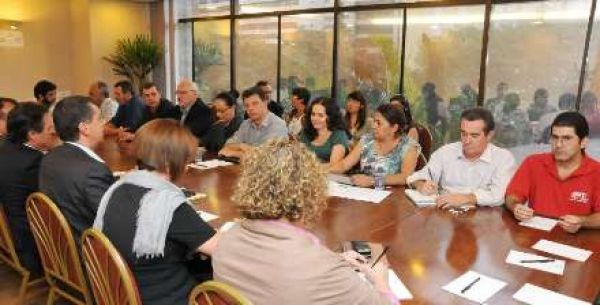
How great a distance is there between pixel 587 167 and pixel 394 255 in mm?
1316

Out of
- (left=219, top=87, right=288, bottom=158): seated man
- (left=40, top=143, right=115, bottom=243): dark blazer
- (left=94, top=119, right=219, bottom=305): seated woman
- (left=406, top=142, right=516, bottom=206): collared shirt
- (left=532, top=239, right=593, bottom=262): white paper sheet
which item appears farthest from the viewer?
(left=219, top=87, right=288, bottom=158): seated man

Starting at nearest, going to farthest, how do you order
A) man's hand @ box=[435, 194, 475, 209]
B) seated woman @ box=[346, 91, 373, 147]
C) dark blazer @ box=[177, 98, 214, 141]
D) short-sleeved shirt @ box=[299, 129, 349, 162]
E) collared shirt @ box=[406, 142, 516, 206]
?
man's hand @ box=[435, 194, 475, 209] < collared shirt @ box=[406, 142, 516, 206] < short-sleeved shirt @ box=[299, 129, 349, 162] < dark blazer @ box=[177, 98, 214, 141] < seated woman @ box=[346, 91, 373, 147]

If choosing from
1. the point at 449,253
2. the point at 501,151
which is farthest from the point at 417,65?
the point at 449,253

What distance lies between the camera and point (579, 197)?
2.44m

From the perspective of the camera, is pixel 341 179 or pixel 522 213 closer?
pixel 522 213

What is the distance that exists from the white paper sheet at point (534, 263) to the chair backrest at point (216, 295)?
3.81ft

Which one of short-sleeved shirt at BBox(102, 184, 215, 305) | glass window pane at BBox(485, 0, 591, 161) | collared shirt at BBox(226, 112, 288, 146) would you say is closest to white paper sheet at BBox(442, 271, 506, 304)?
short-sleeved shirt at BBox(102, 184, 215, 305)

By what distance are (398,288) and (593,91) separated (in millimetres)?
4402

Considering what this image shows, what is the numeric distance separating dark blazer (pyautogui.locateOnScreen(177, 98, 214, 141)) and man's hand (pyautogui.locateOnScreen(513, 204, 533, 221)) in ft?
10.3

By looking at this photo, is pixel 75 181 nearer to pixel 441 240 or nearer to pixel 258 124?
pixel 441 240

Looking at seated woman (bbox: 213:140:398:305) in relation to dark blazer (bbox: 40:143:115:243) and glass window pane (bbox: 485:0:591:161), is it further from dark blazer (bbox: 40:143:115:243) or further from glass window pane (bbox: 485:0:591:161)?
glass window pane (bbox: 485:0:591:161)

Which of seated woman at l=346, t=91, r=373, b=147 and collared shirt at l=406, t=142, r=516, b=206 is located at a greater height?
seated woman at l=346, t=91, r=373, b=147

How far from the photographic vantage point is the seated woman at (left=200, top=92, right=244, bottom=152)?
14.4 feet

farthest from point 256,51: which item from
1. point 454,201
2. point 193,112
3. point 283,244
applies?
point 283,244
